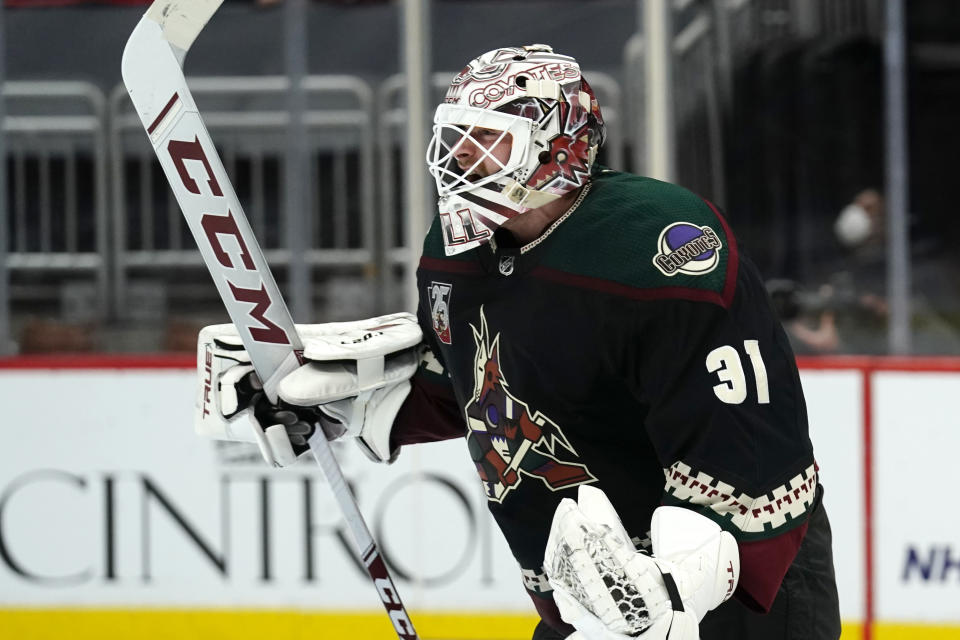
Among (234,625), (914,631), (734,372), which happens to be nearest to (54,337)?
(234,625)

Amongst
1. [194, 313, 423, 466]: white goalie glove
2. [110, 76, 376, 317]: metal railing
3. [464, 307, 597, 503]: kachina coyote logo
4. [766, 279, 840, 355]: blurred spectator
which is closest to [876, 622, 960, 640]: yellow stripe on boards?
[766, 279, 840, 355]: blurred spectator

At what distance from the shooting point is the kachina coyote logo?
1637mm

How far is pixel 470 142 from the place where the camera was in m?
1.61

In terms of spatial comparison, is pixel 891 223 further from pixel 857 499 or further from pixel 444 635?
pixel 444 635

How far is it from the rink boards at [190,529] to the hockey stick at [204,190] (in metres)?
1.45

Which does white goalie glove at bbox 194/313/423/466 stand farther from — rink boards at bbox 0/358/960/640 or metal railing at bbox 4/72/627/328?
metal railing at bbox 4/72/627/328

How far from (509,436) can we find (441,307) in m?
0.20

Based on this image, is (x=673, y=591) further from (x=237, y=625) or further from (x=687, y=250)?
(x=237, y=625)

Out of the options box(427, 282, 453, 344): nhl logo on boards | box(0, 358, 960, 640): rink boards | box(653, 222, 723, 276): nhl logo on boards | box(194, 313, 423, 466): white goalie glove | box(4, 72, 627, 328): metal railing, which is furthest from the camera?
box(4, 72, 627, 328): metal railing

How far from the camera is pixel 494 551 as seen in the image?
338 centimetres

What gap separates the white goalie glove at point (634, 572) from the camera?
1373 mm

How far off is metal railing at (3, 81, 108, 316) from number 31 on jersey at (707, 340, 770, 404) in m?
2.63

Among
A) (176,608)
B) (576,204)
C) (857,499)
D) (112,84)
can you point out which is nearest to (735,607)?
(576,204)

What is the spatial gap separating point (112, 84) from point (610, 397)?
2.60 meters
